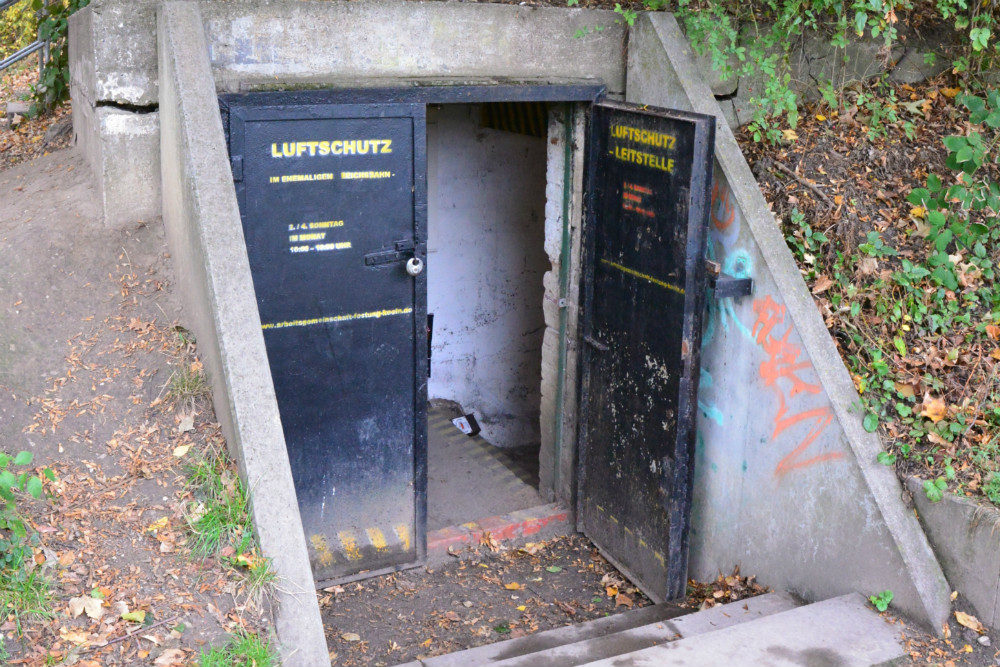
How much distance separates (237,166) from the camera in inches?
197

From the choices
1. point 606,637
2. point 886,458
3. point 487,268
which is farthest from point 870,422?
point 487,268

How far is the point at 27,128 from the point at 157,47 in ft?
11.7

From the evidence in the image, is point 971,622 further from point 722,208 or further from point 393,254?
point 393,254

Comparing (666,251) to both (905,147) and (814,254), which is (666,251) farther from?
(905,147)

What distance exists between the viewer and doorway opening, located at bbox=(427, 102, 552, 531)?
8344 mm

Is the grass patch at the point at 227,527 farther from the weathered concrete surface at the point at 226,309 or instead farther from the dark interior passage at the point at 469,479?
the dark interior passage at the point at 469,479

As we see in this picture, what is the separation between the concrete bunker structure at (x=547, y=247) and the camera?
13.3 ft

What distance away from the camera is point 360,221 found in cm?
545

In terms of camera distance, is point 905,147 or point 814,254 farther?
point 905,147

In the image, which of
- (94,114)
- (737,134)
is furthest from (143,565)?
(737,134)

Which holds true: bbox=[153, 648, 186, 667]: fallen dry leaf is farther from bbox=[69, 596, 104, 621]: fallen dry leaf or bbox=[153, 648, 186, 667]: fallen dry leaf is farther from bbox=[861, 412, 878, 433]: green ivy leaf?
bbox=[861, 412, 878, 433]: green ivy leaf

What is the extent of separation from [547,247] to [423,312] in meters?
1.26

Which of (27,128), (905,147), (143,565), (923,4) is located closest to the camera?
(143,565)

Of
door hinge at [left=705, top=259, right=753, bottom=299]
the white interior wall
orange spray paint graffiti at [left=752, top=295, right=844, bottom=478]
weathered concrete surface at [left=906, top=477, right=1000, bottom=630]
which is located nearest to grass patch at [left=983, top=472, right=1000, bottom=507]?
weathered concrete surface at [left=906, top=477, right=1000, bottom=630]
